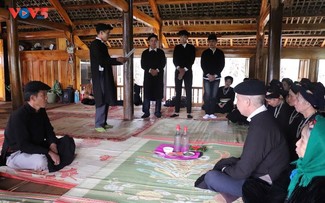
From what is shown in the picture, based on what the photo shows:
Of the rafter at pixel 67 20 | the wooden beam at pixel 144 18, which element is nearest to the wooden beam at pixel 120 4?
the wooden beam at pixel 144 18

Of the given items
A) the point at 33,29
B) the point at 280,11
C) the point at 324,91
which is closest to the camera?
the point at 324,91

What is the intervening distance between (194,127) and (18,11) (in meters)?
→ 4.20

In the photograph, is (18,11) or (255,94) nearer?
(255,94)

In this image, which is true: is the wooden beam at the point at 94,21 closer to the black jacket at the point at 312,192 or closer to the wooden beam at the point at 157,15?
the wooden beam at the point at 157,15

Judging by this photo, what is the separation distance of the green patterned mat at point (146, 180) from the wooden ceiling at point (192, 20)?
4010 millimetres

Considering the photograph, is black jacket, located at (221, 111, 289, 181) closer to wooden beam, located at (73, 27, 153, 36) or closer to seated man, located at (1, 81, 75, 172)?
seated man, located at (1, 81, 75, 172)

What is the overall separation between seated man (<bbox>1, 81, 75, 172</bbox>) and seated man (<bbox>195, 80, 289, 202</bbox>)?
1607mm

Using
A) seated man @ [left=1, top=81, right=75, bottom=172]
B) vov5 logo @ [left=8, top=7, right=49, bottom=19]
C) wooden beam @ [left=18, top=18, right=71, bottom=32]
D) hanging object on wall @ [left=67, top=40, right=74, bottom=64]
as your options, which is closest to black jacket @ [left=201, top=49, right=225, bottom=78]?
vov5 logo @ [left=8, top=7, right=49, bottom=19]

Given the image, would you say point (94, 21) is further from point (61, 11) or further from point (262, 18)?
point (262, 18)

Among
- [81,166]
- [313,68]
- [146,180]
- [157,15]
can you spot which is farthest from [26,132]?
[313,68]

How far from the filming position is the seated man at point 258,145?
5.13ft

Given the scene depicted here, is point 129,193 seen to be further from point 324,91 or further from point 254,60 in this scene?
point 254,60

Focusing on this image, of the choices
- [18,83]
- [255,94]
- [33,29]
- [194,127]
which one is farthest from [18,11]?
[255,94]

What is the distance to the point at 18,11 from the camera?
5176 mm
